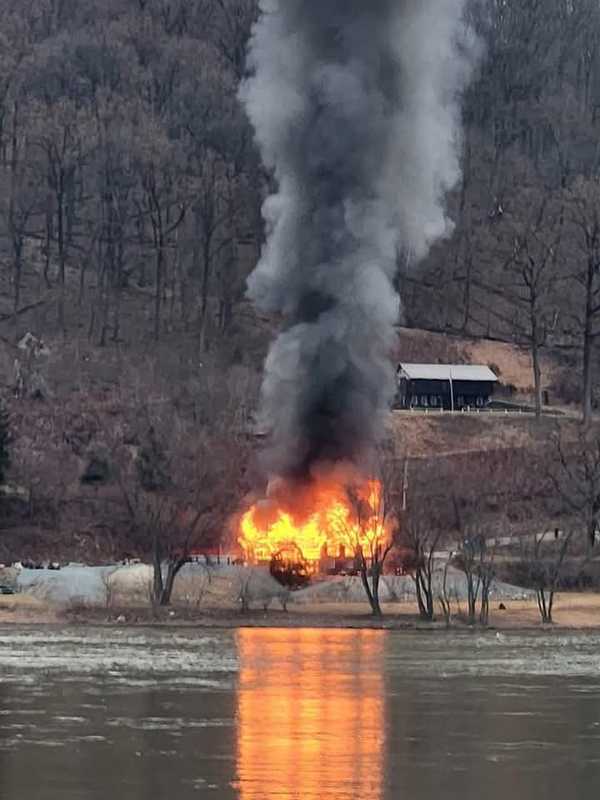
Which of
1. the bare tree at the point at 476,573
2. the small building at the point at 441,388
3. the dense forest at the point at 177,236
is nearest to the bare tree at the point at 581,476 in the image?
the dense forest at the point at 177,236

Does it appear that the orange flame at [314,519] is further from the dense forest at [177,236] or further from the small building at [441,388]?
the small building at [441,388]

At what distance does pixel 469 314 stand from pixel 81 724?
96.3m

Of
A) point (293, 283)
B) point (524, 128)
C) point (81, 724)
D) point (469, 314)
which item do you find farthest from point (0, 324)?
point (81, 724)

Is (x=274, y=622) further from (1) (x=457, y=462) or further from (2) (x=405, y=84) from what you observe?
(1) (x=457, y=462)

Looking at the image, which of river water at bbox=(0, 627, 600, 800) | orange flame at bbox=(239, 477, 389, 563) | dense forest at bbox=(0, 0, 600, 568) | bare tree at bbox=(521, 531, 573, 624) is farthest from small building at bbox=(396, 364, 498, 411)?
river water at bbox=(0, 627, 600, 800)

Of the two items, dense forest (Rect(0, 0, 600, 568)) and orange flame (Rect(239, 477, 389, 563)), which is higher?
dense forest (Rect(0, 0, 600, 568))

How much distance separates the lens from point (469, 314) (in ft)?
455

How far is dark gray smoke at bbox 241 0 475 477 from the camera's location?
86.3 m

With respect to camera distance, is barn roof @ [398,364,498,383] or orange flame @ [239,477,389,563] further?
barn roof @ [398,364,498,383]

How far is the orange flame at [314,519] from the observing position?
83062 mm

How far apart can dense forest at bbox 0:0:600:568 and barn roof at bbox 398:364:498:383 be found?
13.3ft

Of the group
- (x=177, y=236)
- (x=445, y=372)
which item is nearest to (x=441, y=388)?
(x=445, y=372)

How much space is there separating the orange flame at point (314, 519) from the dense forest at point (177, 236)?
659cm

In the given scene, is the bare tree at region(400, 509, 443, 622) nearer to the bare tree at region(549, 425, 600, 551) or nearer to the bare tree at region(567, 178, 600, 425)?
the bare tree at region(549, 425, 600, 551)
